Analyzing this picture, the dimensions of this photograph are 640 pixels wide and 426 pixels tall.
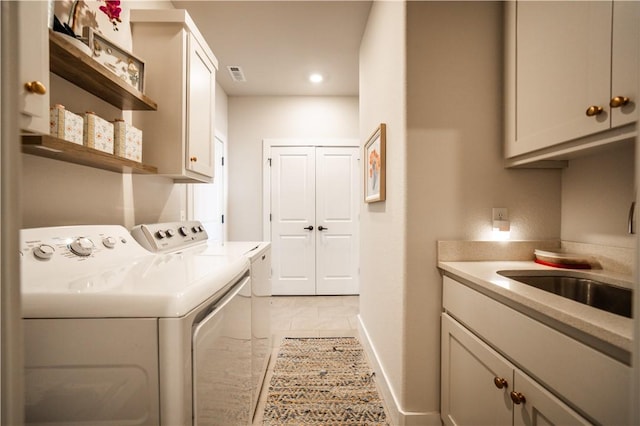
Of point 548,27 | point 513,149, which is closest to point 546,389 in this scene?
point 513,149

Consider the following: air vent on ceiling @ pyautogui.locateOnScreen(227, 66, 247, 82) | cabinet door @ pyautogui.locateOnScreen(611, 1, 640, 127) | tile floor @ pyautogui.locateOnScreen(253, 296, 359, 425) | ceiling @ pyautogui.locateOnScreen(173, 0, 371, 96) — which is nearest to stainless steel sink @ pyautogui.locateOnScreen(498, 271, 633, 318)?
cabinet door @ pyautogui.locateOnScreen(611, 1, 640, 127)

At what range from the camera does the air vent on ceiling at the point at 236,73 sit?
3.21 m

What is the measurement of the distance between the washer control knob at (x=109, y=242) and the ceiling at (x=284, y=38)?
6.46ft

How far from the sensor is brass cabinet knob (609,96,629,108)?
88 cm

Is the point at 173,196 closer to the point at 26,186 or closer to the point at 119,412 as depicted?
the point at 26,186

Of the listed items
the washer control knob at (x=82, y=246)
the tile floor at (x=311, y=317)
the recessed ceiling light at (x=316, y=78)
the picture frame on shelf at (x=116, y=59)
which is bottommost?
the tile floor at (x=311, y=317)

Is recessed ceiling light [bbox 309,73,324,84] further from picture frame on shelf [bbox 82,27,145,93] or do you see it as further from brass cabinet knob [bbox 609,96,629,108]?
brass cabinet knob [bbox 609,96,629,108]

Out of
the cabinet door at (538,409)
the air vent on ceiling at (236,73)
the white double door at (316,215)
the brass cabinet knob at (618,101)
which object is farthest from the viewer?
the white double door at (316,215)

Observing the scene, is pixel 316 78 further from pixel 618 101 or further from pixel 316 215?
pixel 618 101

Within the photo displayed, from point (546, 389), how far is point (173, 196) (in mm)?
2378

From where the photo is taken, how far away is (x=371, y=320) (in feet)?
7.23

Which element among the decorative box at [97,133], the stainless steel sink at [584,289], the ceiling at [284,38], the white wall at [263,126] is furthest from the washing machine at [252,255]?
the white wall at [263,126]

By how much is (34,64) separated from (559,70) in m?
1.69

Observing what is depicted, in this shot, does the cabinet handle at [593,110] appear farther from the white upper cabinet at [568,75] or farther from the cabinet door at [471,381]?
the cabinet door at [471,381]
